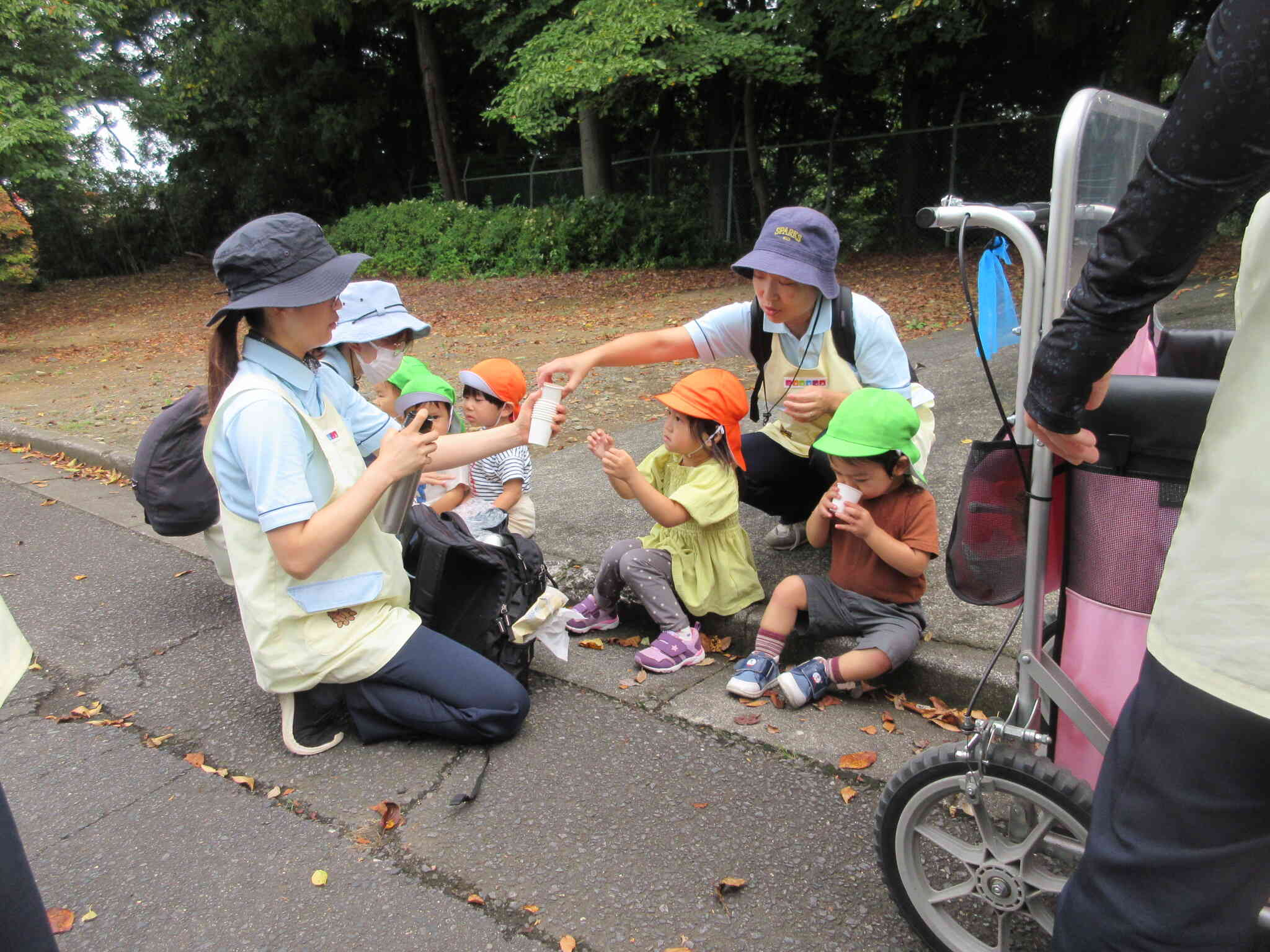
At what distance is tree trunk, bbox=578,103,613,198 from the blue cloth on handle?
17.7 metres

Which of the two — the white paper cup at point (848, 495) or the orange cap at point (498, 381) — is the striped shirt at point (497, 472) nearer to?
the orange cap at point (498, 381)

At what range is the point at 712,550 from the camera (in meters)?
3.68

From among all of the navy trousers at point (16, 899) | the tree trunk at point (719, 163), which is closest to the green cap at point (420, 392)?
the navy trousers at point (16, 899)

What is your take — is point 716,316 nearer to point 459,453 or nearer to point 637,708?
point 459,453

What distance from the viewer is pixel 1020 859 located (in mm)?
1976

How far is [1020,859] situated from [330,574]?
2.03 meters

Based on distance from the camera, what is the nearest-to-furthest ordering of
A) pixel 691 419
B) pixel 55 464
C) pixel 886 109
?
pixel 691 419, pixel 55 464, pixel 886 109

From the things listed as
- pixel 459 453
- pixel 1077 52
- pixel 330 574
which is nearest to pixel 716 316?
pixel 459 453

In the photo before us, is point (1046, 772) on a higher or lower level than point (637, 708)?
higher

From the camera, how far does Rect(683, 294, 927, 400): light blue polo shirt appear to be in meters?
3.63

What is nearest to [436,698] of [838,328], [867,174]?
[838,328]

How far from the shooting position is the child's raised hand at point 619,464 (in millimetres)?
3361

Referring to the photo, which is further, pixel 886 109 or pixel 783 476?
pixel 886 109

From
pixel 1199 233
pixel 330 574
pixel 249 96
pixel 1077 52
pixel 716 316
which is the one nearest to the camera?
pixel 1199 233
